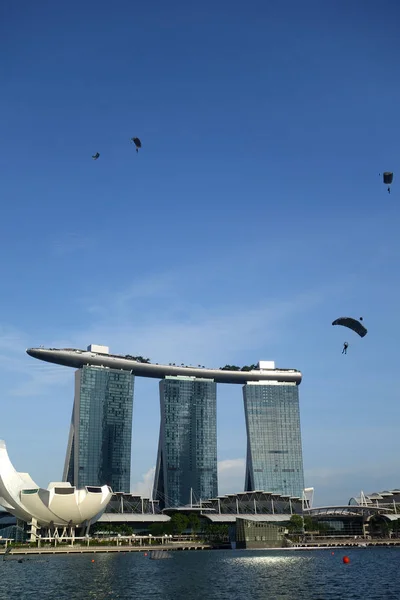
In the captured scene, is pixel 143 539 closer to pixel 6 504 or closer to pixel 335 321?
pixel 6 504

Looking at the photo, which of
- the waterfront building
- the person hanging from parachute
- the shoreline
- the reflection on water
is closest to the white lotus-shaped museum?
the waterfront building

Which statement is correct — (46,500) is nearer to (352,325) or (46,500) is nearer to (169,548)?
(169,548)

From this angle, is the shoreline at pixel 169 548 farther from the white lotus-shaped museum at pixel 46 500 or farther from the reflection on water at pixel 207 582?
the reflection on water at pixel 207 582

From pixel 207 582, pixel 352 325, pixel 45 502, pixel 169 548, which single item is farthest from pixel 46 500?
pixel 352 325

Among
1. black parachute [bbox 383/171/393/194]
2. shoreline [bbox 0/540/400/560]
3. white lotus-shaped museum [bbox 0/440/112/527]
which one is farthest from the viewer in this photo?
white lotus-shaped museum [bbox 0/440/112/527]

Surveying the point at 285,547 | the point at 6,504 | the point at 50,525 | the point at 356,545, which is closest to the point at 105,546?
the point at 50,525

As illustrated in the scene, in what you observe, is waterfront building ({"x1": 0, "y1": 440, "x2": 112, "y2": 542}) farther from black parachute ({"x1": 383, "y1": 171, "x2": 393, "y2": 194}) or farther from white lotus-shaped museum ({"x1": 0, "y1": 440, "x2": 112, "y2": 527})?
black parachute ({"x1": 383, "y1": 171, "x2": 393, "y2": 194})
